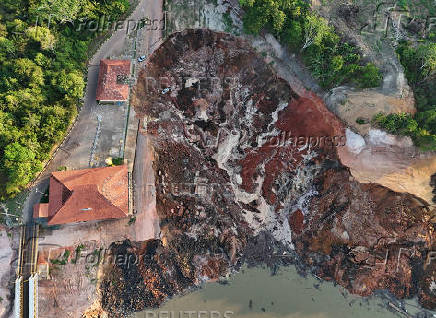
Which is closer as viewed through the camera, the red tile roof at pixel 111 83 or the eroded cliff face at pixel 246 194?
the eroded cliff face at pixel 246 194

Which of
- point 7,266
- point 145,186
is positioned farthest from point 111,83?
point 7,266

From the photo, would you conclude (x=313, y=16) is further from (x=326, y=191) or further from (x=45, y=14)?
(x=45, y=14)

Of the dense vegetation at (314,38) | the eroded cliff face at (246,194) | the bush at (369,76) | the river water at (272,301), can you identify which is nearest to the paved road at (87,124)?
the eroded cliff face at (246,194)

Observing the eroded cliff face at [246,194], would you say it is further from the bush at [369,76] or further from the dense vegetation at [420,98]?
the dense vegetation at [420,98]

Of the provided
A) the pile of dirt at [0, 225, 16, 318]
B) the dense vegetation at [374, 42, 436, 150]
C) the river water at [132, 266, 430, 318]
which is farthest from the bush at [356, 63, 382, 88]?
the pile of dirt at [0, 225, 16, 318]

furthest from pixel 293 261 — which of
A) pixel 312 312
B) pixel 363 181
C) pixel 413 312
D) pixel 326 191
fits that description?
pixel 413 312
